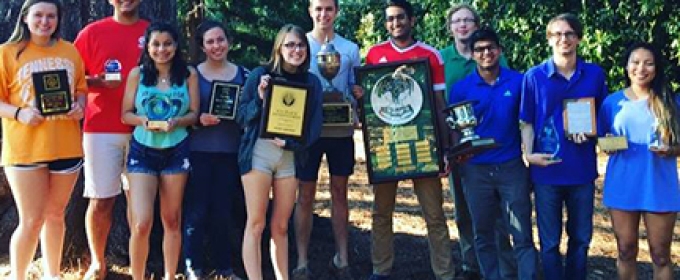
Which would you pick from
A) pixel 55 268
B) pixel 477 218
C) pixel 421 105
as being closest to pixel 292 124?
→ pixel 421 105

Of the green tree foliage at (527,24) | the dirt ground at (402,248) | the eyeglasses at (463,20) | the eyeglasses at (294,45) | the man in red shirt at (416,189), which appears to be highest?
the green tree foliage at (527,24)

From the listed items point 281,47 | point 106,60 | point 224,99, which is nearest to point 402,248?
point 224,99

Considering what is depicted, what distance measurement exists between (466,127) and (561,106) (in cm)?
70

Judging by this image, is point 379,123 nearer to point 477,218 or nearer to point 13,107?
point 477,218

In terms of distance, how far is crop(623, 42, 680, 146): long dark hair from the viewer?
18.6ft

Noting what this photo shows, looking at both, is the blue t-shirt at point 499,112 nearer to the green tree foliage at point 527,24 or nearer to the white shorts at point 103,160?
the white shorts at point 103,160

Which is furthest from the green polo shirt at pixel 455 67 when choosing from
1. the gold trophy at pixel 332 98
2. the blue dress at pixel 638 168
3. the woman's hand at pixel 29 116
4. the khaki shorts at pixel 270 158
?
the woman's hand at pixel 29 116

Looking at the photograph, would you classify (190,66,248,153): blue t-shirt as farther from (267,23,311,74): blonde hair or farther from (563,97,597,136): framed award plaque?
(563,97,597,136): framed award plaque

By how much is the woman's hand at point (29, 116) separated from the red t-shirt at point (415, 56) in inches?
98.8

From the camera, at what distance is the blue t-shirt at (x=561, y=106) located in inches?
236

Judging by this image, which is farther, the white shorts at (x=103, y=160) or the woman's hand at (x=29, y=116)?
the white shorts at (x=103, y=160)

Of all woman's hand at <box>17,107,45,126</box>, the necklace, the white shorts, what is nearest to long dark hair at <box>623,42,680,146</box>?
the necklace

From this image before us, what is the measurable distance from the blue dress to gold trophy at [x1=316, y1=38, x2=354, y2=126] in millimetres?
1893

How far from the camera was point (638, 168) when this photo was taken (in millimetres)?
5770
